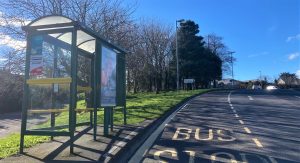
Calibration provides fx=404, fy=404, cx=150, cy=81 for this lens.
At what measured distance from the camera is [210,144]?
1078cm

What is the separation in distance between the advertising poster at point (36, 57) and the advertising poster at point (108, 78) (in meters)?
1.86

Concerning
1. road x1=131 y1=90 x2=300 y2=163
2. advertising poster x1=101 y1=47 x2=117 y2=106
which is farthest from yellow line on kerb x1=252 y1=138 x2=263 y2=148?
advertising poster x1=101 y1=47 x2=117 y2=106

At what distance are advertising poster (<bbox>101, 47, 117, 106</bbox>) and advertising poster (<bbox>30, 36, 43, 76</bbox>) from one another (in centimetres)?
186

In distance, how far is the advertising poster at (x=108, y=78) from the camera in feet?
35.4

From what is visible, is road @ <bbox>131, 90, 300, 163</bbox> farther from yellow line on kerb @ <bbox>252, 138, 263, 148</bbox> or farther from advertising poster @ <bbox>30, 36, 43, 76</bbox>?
advertising poster @ <bbox>30, 36, 43, 76</bbox>

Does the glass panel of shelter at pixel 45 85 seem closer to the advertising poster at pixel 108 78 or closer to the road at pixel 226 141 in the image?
the advertising poster at pixel 108 78

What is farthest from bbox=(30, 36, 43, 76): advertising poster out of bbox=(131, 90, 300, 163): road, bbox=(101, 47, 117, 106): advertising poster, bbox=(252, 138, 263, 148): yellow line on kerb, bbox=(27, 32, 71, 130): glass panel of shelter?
bbox=(252, 138, 263, 148): yellow line on kerb

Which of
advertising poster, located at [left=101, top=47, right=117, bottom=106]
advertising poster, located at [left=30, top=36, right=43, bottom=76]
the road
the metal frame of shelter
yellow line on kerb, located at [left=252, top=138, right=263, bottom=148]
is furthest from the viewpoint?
advertising poster, located at [left=101, top=47, right=117, bottom=106]

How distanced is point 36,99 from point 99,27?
49.8ft

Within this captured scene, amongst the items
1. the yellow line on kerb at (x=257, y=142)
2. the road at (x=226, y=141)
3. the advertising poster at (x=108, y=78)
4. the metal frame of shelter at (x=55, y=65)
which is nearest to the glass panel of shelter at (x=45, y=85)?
the metal frame of shelter at (x=55, y=65)

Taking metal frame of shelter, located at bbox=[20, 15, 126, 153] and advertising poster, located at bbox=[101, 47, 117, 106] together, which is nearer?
metal frame of shelter, located at bbox=[20, 15, 126, 153]

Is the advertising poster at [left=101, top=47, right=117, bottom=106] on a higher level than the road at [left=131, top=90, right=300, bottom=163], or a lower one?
higher

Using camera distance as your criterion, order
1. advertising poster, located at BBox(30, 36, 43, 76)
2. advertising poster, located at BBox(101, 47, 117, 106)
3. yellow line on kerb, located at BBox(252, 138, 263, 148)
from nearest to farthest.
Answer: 1. advertising poster, located at BBox(30, 36, 43, 76)
2. yellow line on kerb, located at BBox(252, 138, 263, 148)
3. advertising poster, located at BBox(101, 47, 117, 106)

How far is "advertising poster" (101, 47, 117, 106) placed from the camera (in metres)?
10.8
